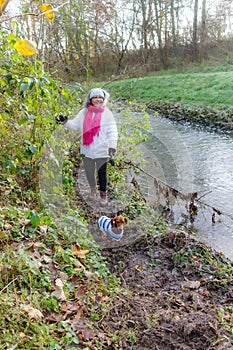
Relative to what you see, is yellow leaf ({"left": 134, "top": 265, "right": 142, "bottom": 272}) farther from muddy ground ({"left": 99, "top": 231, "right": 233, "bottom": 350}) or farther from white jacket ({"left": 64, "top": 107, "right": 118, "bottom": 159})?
white jacket ({"left": 64, "top": 107, "right": 118, "bottom": 159})

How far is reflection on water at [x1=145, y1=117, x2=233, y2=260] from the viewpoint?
17.4 feet

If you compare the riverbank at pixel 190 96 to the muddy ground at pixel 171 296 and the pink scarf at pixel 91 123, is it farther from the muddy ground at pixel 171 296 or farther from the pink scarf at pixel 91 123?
the muddy ground at pixel 171 296

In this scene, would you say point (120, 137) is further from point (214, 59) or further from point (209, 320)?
point (214, 59)

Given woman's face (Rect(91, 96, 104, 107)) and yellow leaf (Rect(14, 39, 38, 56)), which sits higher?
yellow leaf (Rect(14, 39, 38, 56))

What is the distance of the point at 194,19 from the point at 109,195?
2002 cm

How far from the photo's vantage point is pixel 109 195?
5730mm

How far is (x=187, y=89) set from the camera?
16438 millimetres

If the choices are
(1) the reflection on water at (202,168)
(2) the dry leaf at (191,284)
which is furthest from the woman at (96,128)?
(2) the dry leaf at (191,284)

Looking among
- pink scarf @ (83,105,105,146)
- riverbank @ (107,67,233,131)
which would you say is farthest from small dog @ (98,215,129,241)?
riverbank @ (107,67,233,131)

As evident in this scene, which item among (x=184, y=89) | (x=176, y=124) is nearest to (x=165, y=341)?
(x=176, y=124)

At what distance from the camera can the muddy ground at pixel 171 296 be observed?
2.86 meters

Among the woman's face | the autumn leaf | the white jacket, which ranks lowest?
the autumn leaf

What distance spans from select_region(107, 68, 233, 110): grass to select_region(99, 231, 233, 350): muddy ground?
28.4ft

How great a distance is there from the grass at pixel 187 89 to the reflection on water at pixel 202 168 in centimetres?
222
